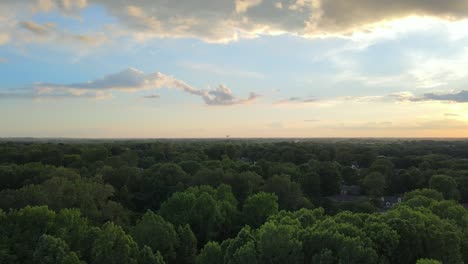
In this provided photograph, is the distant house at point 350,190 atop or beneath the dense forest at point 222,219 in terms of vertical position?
beneath

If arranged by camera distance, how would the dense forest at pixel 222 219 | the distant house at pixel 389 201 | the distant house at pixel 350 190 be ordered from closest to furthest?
the dense forest at pixel 222 219
the distant house at pixel 389 201
the distant house at pixel 350 190

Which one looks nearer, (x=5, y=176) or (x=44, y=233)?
(x=44, y=233)

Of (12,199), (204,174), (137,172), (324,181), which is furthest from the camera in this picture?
(324,181)

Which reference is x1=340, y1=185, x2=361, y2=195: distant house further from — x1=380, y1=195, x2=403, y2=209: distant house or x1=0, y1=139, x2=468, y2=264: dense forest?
x1=380, y1=195, x2=403, y2=209: distant house

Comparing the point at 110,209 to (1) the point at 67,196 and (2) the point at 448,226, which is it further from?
(2) the point at 448,226

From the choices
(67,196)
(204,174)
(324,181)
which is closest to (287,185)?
(204,174)

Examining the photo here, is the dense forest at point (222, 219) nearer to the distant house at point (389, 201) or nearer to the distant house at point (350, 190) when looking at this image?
the distant house at point (389, 201)

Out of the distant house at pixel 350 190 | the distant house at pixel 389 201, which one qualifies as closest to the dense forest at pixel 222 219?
the distant house at pixel 389 201

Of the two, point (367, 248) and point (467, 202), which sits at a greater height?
point (367, 248)
